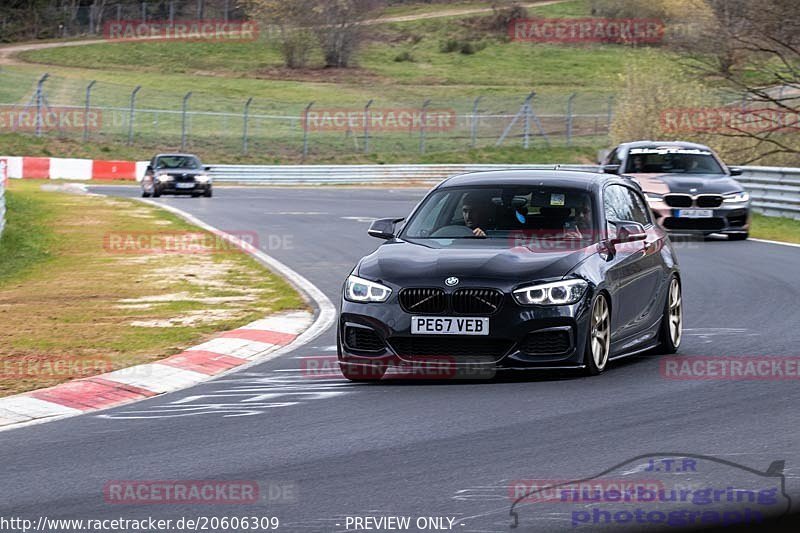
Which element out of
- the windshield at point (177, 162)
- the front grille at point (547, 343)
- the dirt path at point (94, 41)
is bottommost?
the windshield at point (177, 162)

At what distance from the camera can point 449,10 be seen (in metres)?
102

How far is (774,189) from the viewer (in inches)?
1088

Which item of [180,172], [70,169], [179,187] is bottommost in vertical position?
[70,169]

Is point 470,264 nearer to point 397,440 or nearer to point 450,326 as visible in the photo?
point 450,326

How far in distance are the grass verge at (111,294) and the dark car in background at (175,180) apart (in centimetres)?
997

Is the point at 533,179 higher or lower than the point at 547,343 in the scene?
higher

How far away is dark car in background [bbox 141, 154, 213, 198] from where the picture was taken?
117ft

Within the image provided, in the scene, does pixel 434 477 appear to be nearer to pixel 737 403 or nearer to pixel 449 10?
pixel 737 403

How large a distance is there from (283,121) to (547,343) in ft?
179

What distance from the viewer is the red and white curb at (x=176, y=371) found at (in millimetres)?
8625

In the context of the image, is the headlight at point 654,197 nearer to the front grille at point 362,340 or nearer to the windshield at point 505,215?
the windshield at point 505,215

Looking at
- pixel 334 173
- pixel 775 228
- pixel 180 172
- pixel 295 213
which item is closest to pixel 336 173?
pixel 334 173

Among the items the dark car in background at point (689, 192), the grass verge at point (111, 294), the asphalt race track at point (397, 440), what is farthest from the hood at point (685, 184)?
the asphalt race track at point (397, 440)

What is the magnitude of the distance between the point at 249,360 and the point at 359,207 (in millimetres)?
21221
